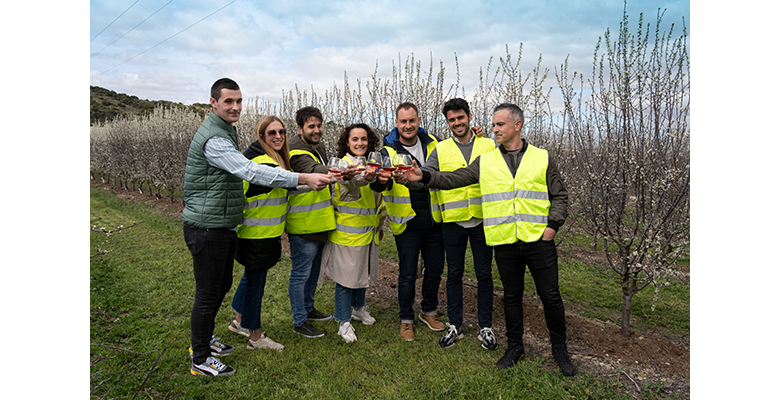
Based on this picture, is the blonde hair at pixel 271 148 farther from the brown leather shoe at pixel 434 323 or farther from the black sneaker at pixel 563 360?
the black sneaker at pixel 563 360

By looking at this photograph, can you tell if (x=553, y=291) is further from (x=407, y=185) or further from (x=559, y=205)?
(x=407, y=185)

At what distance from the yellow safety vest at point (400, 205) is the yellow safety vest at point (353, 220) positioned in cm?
22

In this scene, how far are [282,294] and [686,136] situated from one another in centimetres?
508

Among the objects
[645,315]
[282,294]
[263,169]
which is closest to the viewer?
[263,169]

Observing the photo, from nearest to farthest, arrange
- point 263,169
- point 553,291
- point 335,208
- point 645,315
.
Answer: point 263,169, point 553,291, point 335,208, point 645,315

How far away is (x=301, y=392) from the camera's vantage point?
10.5ft

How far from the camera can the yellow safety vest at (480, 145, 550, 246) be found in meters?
3.23

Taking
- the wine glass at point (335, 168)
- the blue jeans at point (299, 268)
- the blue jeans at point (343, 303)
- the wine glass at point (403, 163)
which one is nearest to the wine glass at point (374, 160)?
the wine glass at point (403, 163)

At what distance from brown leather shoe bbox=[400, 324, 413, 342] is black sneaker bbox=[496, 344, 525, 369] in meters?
0.95

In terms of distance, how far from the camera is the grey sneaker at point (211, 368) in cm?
333

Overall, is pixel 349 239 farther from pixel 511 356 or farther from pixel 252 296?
pixel 511 356

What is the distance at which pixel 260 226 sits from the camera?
Result: 3578 millimetres

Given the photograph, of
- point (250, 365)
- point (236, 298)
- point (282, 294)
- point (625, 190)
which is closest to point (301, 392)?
point (250, 365)

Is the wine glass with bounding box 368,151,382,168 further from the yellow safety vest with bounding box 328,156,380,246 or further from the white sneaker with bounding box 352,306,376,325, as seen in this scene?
the white sneaker with bounding box 352,306,376,325
